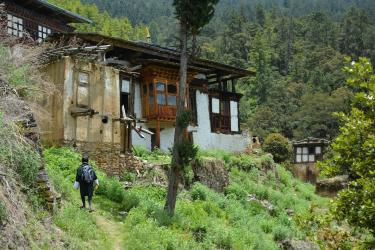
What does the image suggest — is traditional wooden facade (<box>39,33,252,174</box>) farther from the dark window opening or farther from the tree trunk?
the tree trunk

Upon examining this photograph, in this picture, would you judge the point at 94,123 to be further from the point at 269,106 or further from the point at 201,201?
the point at 269,106

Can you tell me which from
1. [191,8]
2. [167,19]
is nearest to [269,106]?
[191,8]

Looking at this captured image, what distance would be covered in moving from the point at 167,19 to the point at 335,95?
82.6 meters

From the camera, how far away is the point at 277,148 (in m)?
42.8

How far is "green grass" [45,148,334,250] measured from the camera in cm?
1328

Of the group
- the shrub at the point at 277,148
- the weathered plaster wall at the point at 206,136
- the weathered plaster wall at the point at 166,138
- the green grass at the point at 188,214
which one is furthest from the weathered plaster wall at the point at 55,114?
the shrub at the point at 277,148

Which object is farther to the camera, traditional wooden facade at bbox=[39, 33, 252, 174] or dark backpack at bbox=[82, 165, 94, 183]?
traditional wooden facade at bbox=[39, 33, 252, 174]


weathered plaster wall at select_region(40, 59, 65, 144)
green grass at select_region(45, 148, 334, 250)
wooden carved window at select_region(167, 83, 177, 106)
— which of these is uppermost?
wooden carved window at select_region(167, 83, 177, 106)

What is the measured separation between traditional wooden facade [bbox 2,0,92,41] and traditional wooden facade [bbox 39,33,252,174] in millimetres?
4553

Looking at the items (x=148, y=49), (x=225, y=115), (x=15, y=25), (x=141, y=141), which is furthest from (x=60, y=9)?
(x=225, y=115)

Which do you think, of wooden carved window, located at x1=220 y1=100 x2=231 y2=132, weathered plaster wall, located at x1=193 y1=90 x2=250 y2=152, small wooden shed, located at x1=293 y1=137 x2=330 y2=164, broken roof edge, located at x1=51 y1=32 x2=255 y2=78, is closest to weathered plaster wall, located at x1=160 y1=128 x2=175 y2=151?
weathered plaster wall, located at x1=193 y1=90 x2=250 y2=152

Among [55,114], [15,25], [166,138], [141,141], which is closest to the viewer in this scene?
[55,114]

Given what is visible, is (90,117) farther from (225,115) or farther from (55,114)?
(225,115)

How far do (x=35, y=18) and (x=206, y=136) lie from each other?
40.2 feet
